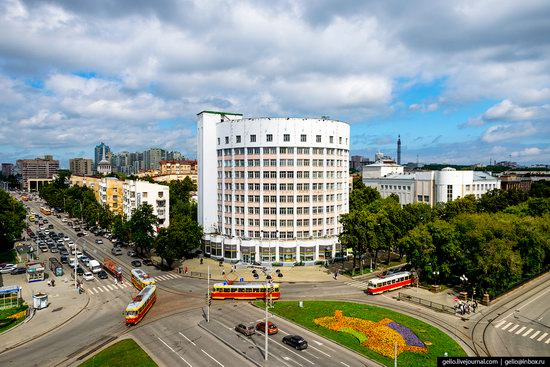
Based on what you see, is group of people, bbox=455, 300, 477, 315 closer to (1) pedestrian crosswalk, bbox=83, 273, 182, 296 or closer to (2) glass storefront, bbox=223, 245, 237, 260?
(2) glass storefront, bbox=223, 245, 237, 260

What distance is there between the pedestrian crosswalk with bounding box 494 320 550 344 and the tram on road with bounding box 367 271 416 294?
1833 centimetres

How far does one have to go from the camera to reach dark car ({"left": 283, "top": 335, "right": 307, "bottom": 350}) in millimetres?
44844

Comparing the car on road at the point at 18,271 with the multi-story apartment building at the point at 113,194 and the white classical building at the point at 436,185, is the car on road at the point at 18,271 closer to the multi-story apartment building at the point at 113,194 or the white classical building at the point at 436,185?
the multi-story apartment building at the point at 113,194

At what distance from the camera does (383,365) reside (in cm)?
4078

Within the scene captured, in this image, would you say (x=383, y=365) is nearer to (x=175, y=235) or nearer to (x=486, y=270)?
(x=486, y=270)

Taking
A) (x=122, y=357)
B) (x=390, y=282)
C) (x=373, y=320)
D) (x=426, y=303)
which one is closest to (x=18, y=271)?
(x=122, y=357)

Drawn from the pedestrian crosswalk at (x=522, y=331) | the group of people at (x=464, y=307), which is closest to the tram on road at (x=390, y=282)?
the group of people at (x=464, y=307)

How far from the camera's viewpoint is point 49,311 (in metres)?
60.2

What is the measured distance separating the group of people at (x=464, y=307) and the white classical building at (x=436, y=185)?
270 feet

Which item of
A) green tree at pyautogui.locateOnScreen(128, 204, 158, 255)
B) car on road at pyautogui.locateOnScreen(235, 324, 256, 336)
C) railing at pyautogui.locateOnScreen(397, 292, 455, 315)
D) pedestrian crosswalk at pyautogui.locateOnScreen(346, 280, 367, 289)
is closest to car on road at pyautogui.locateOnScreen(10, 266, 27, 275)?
green tree at pyautogui.locateOnScreen(128, 204, 158, 255)

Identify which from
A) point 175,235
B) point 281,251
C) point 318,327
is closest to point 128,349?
point 318,327

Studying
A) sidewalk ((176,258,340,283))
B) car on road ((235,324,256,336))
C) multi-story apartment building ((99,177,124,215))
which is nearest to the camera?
car on road ((235,324,256,336))

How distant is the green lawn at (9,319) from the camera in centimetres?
5397

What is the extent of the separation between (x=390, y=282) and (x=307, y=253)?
87.9 feet
